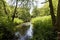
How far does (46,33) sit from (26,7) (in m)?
3.33

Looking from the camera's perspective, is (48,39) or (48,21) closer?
(48,39)

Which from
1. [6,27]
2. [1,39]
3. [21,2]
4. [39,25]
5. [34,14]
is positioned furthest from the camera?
[34,14]

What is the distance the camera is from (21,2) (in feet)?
33.3

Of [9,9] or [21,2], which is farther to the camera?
[9,9]

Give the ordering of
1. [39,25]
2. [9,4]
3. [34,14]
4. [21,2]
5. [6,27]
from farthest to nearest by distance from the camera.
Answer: [34,14] < [9,4] < [21,2] < [39,25] < [6,27]

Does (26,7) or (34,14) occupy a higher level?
(26,7)

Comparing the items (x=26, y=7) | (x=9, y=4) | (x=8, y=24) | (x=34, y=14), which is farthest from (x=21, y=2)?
(x=34, y=14)

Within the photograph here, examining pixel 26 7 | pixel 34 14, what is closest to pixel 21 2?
pixel 26 7

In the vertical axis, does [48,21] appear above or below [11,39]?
above

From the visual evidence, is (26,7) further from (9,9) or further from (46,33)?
(46,33)

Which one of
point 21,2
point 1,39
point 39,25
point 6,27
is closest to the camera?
point 1,39

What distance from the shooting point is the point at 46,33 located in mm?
7734

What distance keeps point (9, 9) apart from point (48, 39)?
504cm

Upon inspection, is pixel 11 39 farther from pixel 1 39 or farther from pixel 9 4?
pixel 9 4
